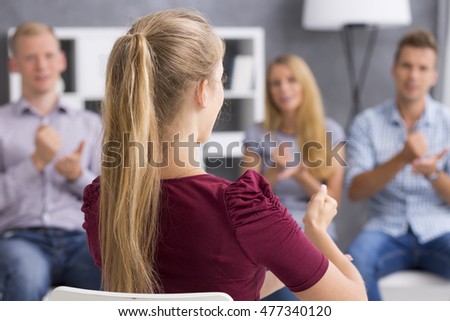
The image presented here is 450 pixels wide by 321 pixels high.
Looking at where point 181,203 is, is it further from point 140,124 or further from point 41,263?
point 41,263

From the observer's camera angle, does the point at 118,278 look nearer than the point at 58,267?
Yes

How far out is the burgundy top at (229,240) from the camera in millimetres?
1348

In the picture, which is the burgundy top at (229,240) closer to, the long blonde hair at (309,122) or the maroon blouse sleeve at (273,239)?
the maroon blouse sleeve at (273,239)

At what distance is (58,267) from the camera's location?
113 inches

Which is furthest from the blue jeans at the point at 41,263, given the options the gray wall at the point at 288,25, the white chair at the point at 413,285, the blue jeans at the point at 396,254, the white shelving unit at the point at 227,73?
the gray wall at the point at 288,25

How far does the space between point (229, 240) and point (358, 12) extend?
118 inches

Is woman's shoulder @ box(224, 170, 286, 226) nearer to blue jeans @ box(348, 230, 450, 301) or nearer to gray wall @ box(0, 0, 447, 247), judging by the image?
blue jeans @ box(348, 230, 450, 301)

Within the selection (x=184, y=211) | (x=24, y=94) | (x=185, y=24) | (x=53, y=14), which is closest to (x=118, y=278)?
(x=184, y=211)

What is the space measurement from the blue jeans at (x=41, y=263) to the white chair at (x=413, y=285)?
116 cm

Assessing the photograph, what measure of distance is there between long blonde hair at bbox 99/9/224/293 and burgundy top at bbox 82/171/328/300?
1.6 inches

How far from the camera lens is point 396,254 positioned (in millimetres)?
3047

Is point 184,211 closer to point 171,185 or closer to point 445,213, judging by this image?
point 171,185

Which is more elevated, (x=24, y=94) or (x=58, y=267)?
(x=24, y=94)

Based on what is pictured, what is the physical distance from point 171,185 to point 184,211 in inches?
2.4
